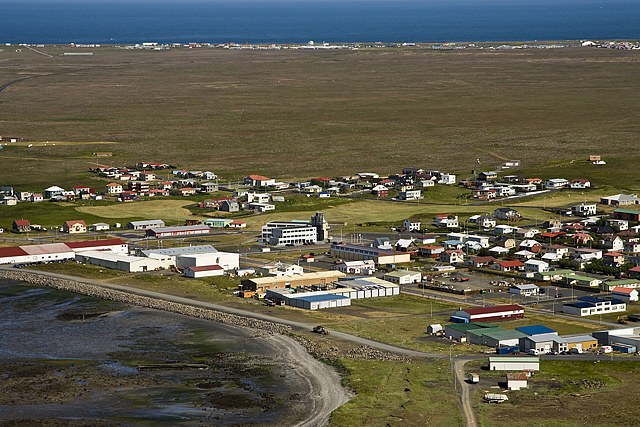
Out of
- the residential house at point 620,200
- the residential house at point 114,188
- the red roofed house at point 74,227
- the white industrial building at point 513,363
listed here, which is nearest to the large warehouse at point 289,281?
the white industrial building at point 513,363

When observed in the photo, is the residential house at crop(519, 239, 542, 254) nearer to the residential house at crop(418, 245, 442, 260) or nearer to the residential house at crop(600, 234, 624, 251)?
the residential house at crop(600, 234, 624, 251)

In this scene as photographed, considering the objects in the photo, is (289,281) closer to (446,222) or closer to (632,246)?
(446,222)

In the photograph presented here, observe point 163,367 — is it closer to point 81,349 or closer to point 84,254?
point 81,349

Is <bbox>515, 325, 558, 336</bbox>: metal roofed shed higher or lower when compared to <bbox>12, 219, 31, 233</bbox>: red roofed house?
higher

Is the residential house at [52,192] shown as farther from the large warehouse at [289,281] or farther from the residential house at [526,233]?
the residential house at [526,233]

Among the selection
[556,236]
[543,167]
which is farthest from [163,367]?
[543,167]

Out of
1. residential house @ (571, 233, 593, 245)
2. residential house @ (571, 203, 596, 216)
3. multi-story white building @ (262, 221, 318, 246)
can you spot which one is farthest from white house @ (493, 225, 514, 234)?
multi-story white building @ (262, 221, 318, 246)
